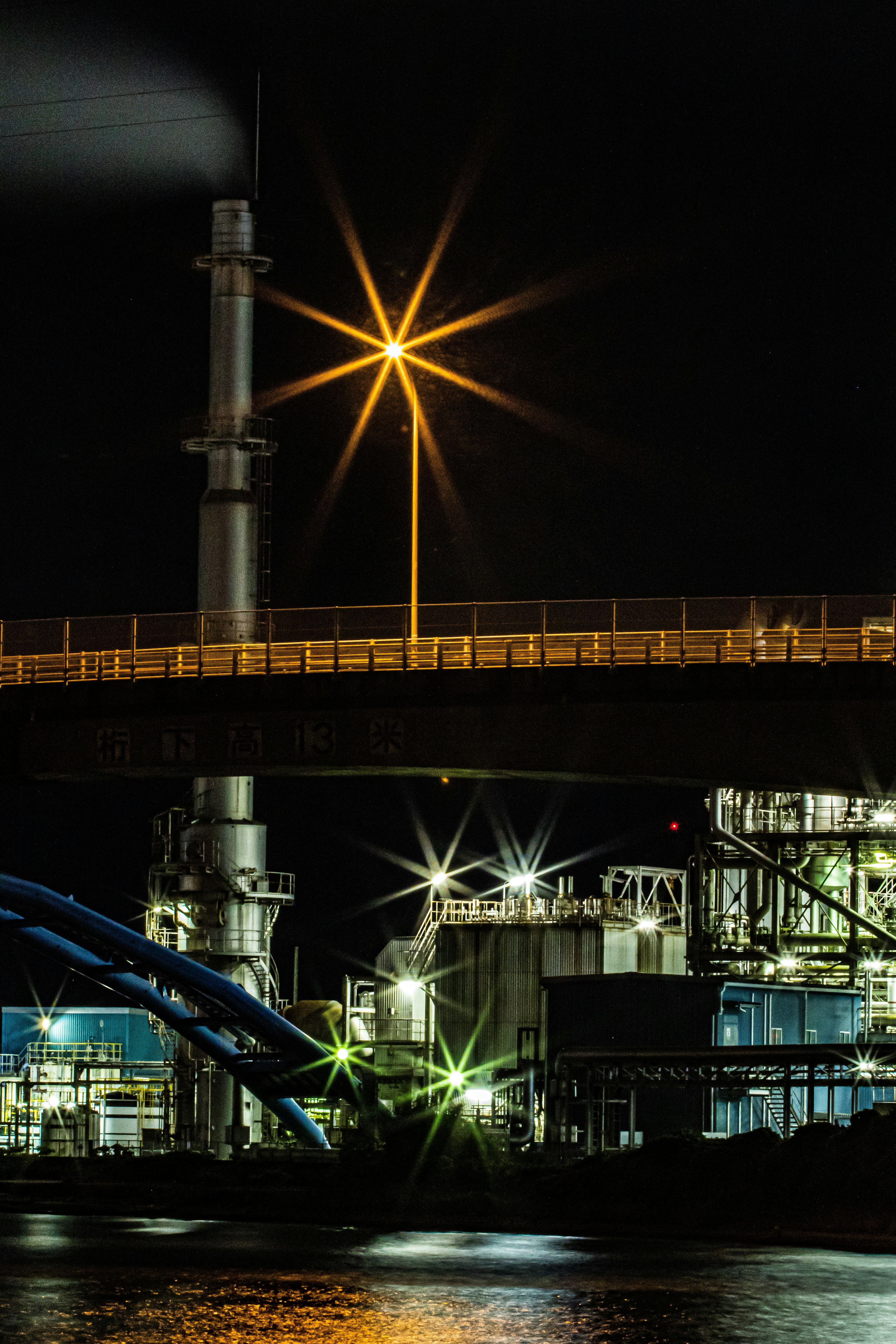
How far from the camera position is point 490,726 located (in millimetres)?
54750

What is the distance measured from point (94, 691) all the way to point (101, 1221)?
49.6ft

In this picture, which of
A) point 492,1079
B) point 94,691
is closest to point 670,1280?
point 94,691

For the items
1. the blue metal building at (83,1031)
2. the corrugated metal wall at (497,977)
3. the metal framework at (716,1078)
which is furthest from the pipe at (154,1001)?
the blue metal building at (83,1031)

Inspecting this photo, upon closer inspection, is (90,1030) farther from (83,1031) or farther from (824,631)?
(824,631)

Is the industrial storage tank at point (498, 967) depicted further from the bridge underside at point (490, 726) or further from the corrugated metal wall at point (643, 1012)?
the bridge underside at point (490, 726)

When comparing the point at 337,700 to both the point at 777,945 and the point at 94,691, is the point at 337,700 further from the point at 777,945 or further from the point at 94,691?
the point at 777,945

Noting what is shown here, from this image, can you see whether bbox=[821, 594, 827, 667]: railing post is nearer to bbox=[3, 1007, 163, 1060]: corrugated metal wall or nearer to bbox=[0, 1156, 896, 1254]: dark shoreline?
bbox=[0, 1156, 896, 1254]: dark shoreline

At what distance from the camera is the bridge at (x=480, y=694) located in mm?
52281

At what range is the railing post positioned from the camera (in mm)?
52188

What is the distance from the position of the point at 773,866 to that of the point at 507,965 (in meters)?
10.5

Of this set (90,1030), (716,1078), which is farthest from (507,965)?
(90,1030)

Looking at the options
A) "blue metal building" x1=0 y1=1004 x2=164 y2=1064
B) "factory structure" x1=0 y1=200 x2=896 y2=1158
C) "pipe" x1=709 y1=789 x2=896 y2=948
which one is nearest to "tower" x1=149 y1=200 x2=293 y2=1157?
"factory structure" x1=0 y1=200 x2=896 y2=1158

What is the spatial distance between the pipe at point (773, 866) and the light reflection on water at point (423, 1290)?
25.0m

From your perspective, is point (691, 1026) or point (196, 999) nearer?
point (691, 1026)
